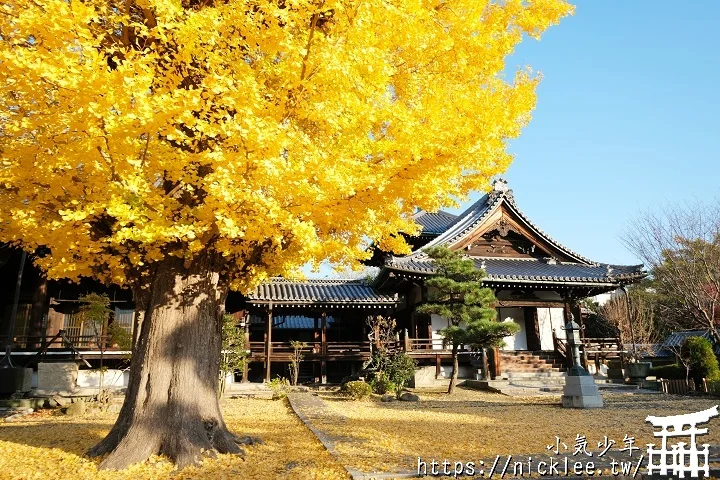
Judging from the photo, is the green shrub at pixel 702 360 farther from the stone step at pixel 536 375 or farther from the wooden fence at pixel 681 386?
the stone step at pixel 536 375

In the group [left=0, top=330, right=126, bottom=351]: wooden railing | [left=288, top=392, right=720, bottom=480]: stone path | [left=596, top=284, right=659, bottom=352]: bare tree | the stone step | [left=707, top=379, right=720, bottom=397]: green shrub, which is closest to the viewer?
[left=288, top=392, right=720, bottom=480]: stone path

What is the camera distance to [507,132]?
5816mm

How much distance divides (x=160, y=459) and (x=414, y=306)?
51.5 ft

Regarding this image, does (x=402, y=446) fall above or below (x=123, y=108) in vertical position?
below

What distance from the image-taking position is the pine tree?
46.3ft

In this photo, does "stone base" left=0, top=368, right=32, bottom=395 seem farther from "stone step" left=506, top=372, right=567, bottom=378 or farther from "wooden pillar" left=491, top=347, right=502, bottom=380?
"stone step" left=506, top=372, right=567, bottom=378

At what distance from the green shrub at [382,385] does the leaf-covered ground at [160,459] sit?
6221 mm

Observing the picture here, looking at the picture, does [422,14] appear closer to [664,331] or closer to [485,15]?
[485,15]

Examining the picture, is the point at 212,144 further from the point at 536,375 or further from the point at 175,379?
the point at 536,375

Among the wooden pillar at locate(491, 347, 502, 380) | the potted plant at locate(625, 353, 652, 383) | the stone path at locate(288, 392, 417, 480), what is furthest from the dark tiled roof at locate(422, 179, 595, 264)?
the stone path at locate(288, 392, 417, 480)

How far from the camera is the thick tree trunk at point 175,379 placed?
560 cm

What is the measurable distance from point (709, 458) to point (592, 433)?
7.31 ft

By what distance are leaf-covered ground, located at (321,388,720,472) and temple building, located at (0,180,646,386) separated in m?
5.06

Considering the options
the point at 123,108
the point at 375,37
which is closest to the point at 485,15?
the point at 375,37
